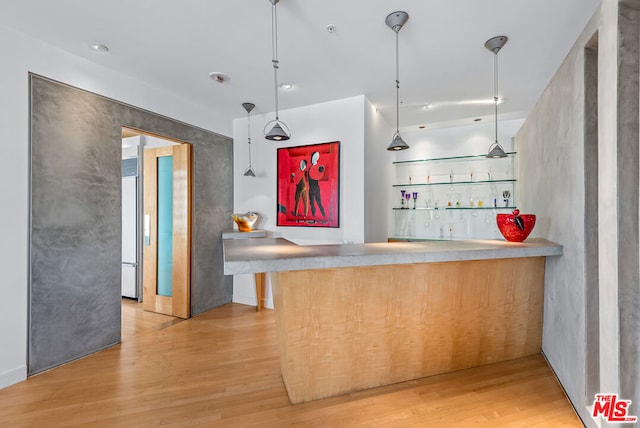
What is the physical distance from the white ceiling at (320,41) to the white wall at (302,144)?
312 mm

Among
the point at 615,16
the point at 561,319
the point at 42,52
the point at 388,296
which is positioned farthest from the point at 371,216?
the point at 42,52

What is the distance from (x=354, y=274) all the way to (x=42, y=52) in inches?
124

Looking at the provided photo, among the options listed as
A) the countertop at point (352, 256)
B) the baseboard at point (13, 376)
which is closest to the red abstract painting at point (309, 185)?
the countertop at point (352, 256)

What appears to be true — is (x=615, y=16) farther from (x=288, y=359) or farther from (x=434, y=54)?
(x=288, y=359)

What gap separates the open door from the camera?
3.84 m

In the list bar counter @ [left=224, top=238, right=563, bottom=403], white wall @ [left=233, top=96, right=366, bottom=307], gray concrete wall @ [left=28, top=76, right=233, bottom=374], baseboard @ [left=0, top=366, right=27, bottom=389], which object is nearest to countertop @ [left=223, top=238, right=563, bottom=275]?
bar counter @ [left=224, top=238, right=563, bottom=403]

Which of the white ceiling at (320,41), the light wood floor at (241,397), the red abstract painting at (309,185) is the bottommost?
the light wood floor at (241,397)

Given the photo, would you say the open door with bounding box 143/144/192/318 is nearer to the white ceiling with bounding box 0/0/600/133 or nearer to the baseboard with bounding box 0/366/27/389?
the white ceiling with bounding box 0/0/600/133

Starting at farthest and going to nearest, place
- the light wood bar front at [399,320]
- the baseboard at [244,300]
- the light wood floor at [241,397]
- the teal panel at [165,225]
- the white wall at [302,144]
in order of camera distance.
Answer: the baseboard at [244,300], the teal panel at [165,225], the white wall at [302,144], the light wood bar front at [399,320], the light wood floor at [241,397]

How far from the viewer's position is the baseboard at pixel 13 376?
2223 millimetres

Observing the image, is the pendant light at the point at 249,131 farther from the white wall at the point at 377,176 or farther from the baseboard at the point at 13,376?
the baseboard at the point at 13,376

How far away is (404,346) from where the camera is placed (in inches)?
87.4

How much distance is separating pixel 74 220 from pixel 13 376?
1.27 meters

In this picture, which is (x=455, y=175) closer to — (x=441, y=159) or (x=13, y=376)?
(x=441, y=159)
